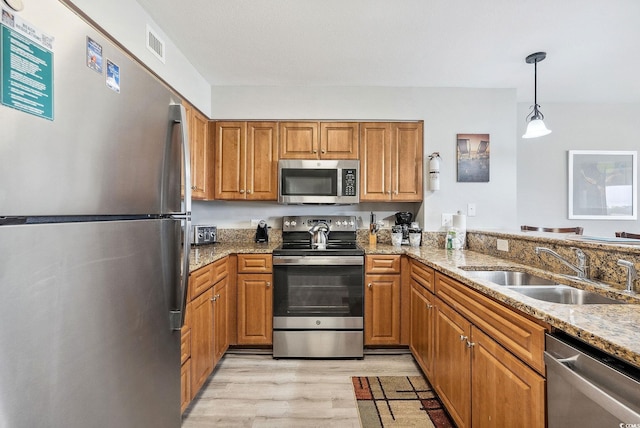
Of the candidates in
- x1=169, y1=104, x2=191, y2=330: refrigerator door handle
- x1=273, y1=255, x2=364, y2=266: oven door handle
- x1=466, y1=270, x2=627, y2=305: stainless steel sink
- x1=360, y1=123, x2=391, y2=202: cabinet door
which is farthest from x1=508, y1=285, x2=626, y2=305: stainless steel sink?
x1=360, y1=123, x2=391, y2=202: cabinet door

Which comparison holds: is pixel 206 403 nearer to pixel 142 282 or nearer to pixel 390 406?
pixel 390 406

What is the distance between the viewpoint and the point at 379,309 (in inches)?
106

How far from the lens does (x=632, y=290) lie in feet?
4.17

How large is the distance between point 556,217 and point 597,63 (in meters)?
1.70

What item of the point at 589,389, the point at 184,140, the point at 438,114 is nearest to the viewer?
the point at 589,389

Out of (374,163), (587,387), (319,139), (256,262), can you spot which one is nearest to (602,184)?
(374,163)

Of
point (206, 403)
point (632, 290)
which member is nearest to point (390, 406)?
point (206, 403)

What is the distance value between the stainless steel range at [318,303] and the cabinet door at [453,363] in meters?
0.79

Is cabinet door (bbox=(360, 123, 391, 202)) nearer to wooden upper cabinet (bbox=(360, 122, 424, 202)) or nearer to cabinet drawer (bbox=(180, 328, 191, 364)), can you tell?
wooden upper cabinet (bbox=(360, 122, 424, 202))

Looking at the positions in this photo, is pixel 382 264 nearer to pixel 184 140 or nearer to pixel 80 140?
pixel 184 140

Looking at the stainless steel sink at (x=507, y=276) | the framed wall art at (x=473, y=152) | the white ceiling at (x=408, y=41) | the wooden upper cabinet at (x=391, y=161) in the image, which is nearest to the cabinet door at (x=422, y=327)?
the stainless steel sink at (x=507, y=276)

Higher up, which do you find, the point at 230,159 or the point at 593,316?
the point at 230,159

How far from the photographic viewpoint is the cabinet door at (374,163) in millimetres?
3016

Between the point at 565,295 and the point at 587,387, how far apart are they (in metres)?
0.80
